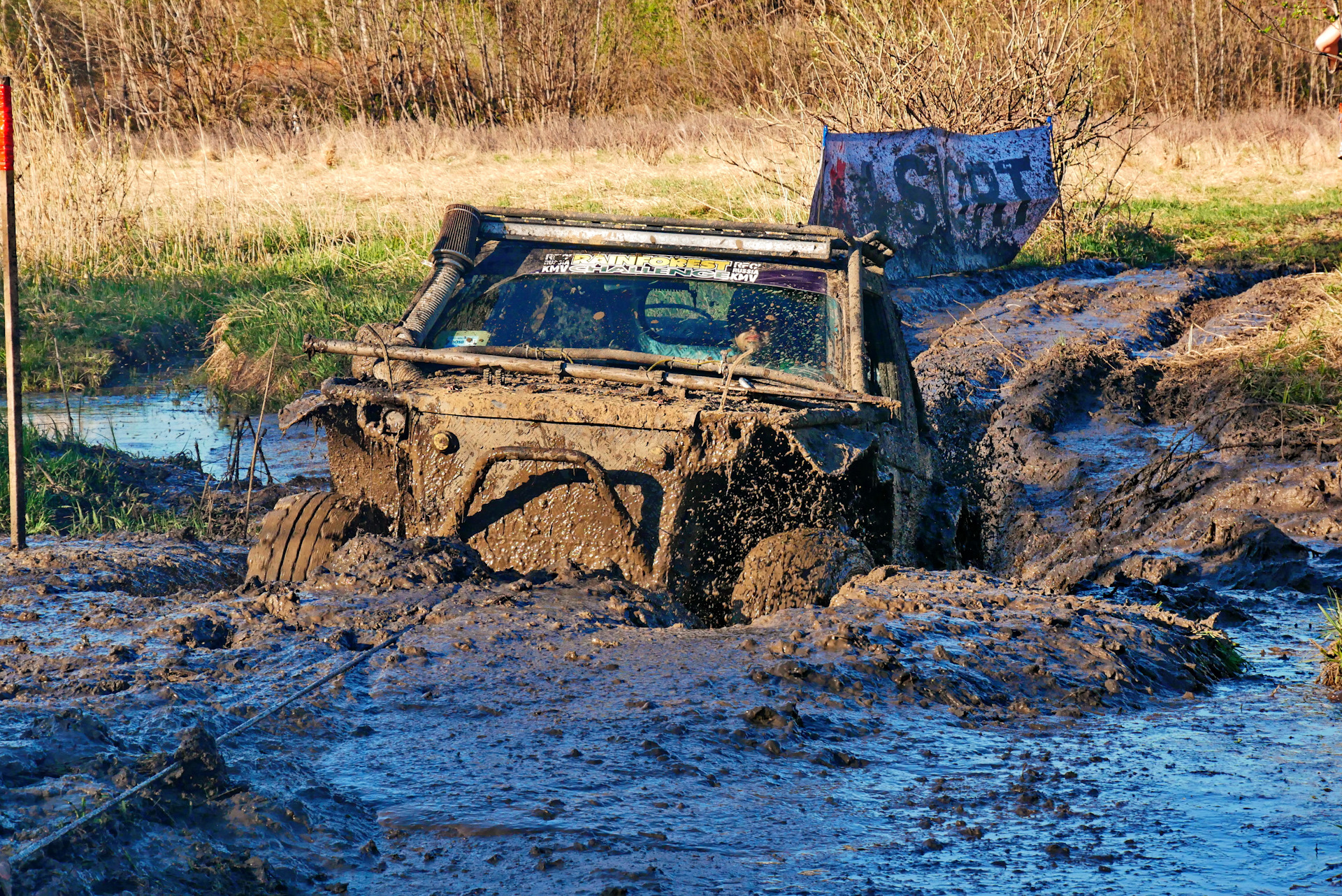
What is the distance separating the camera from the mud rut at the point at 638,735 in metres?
2.90

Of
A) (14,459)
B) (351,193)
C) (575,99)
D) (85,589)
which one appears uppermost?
(575,99)

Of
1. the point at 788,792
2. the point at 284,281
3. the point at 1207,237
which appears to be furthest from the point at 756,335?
the point at 1207,237

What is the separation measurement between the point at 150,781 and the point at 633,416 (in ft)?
6.60

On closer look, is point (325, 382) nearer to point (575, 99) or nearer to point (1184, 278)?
point (1184, 278)

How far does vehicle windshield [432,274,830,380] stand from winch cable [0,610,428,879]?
5.20ft

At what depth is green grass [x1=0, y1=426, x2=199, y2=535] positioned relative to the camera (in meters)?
6.65

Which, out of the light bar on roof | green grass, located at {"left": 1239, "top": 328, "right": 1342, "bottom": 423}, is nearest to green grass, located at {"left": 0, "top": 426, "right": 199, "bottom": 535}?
the light bar on roof

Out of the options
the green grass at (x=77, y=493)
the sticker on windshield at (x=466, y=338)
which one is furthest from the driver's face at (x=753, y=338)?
the green grass at (x=77, y=493)

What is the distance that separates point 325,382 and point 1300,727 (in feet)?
11.3

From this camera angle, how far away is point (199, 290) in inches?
511

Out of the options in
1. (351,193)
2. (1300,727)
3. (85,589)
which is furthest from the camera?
(351,193)

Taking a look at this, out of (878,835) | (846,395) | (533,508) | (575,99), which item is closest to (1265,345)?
(846,395)

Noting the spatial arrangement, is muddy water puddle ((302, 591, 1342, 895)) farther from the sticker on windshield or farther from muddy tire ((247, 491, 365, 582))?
the sticker on windshield

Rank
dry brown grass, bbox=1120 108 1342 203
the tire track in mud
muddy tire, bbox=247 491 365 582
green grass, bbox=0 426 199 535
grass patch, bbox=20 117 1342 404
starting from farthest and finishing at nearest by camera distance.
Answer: dry brown grass, bbox=1120 108 1342 203
grass patch, bbox=20 117 1342 404
green grass, bbox=0 426 199 535
muddy tire, bbox=247 491 365 582
the tire track in mud
